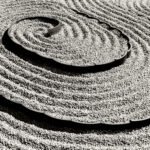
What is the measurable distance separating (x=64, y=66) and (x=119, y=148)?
3.72 feet

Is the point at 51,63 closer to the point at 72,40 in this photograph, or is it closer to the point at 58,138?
the point at 72,40

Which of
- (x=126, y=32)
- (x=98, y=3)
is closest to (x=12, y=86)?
(x=126, y=32)

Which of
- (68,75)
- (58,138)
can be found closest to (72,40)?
(68,75)

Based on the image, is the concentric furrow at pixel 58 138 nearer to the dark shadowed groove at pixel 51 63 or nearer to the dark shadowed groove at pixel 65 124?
the dark shadowed groove at pixel 65 124

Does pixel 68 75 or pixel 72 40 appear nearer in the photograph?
pixel 68 75

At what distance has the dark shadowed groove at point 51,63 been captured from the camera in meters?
3.30

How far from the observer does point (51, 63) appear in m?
3.36

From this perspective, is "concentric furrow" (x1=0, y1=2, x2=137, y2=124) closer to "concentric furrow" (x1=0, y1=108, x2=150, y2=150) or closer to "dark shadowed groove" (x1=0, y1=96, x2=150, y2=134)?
"dark shadowed groove" (x1=0, y1=96, x2=150, y2=134)

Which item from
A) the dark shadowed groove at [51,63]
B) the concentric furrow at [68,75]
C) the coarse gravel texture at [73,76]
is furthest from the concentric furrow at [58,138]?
the dark shadowed groove at [51,63]

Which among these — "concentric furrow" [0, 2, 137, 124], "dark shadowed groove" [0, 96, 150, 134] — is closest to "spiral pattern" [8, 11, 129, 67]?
"concentric furrow" [0, 2, 137, 124]

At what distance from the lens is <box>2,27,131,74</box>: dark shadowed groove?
3.30 m

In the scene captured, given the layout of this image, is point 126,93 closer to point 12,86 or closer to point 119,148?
point 119,148

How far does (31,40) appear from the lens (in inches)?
145

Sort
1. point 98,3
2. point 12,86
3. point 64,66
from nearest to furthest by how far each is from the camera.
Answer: point 12,86, point 64,66, point 98,3
